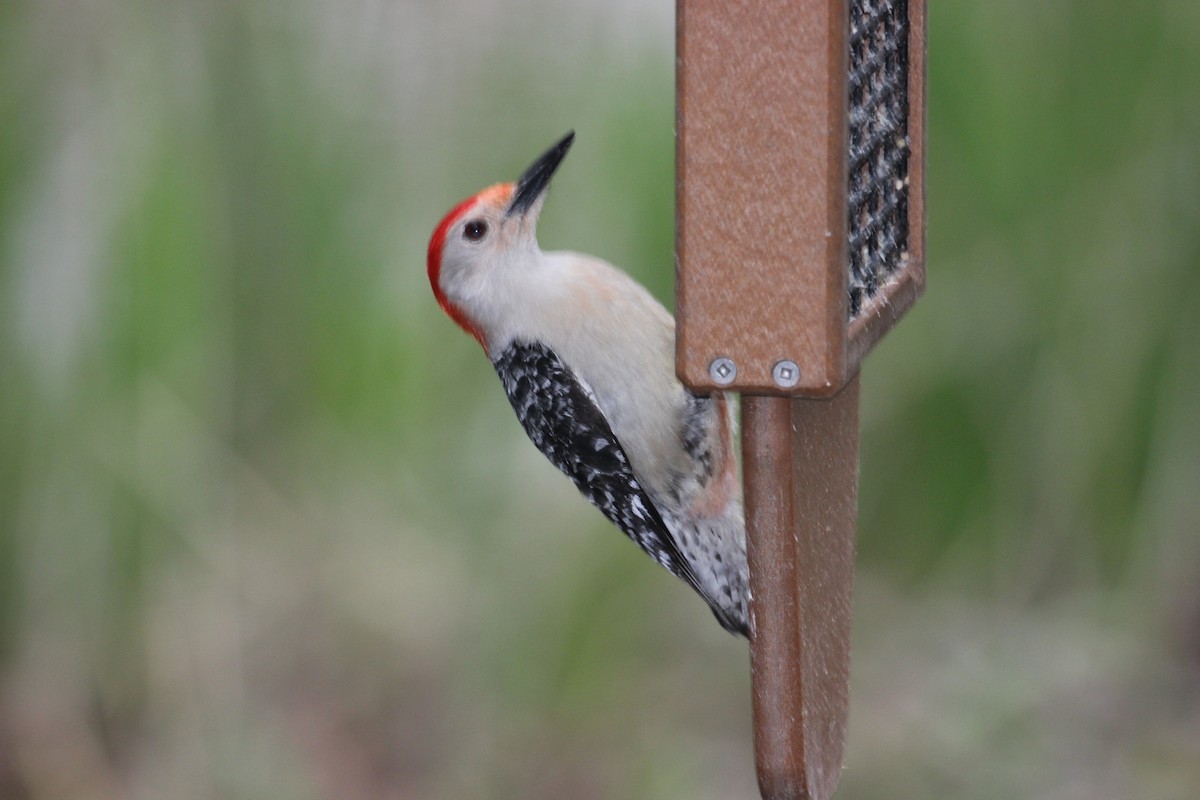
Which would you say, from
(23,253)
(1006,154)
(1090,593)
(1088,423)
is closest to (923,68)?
(1006,154)

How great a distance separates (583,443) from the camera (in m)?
2.14

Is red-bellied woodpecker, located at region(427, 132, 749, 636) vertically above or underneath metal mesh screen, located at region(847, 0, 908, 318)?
underneath

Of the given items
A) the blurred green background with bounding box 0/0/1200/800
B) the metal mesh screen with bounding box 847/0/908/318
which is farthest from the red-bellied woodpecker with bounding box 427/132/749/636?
the blurred green background with bounding box 0/0/1200/800

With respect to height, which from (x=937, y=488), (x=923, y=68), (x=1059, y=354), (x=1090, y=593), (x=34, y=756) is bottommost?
(x=34, y=756)

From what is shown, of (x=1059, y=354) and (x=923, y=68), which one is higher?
(x=923, y=68)

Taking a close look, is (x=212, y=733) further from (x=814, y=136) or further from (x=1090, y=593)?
(x=814, y=136)

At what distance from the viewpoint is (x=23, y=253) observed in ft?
10.9

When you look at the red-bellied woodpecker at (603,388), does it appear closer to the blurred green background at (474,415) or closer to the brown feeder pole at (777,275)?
the brown feeder pole at (777,275)

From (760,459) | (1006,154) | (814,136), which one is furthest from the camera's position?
(1006,154)

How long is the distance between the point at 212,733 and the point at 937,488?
1850mm

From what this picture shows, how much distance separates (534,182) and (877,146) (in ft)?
2.12

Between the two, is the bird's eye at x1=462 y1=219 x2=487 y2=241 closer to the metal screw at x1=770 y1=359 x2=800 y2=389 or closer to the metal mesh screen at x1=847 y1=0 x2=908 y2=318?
the metal mesh screen at x1=847 y1=0 x2=908 y2=318

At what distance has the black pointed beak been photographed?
84.4 inches

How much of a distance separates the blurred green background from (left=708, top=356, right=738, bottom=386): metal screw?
179 centimetres
